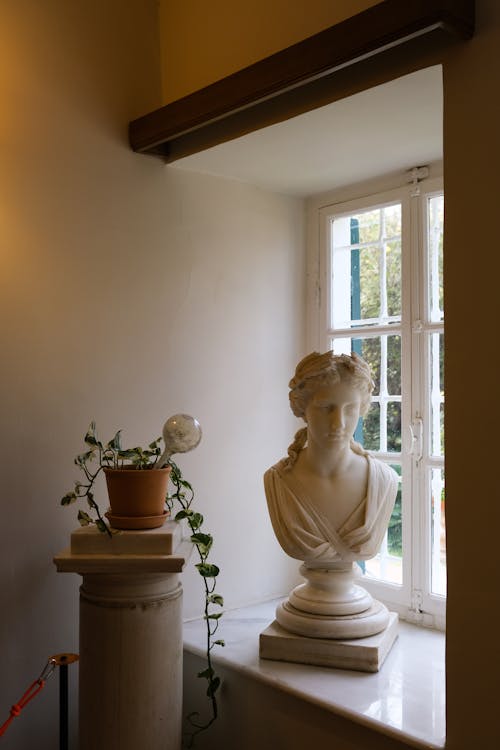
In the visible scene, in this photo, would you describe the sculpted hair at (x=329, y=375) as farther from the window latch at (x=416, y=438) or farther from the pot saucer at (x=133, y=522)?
the pot saucer at (x=133, y=522)

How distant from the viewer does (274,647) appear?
7.75 feet

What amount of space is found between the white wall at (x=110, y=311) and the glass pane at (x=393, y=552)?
1.36 ft

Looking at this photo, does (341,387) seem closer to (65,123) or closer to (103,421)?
(103,421)

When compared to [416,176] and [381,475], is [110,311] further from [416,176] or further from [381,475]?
[416,176]

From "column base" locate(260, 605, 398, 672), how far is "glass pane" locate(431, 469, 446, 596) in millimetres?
355

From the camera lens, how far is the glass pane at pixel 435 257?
2.72 meters

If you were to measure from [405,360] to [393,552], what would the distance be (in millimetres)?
731

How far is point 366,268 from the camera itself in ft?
9.89

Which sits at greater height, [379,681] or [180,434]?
[180,434]

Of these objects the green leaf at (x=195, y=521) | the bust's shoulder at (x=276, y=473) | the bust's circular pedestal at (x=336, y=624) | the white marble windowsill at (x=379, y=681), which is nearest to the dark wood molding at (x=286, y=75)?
the bust's shoulder at (x=276, y=473)

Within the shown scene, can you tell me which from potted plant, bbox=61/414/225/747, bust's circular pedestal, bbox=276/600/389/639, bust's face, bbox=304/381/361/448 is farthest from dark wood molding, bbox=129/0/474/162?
bust's circular pedestal, bbox=276/600/389/639

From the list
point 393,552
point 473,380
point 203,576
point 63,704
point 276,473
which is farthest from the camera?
point 393,552

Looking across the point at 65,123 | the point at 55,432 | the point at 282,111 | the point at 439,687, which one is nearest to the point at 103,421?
the point at 55,432

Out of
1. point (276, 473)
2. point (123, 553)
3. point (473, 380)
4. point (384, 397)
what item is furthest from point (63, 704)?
point (384, 397)
